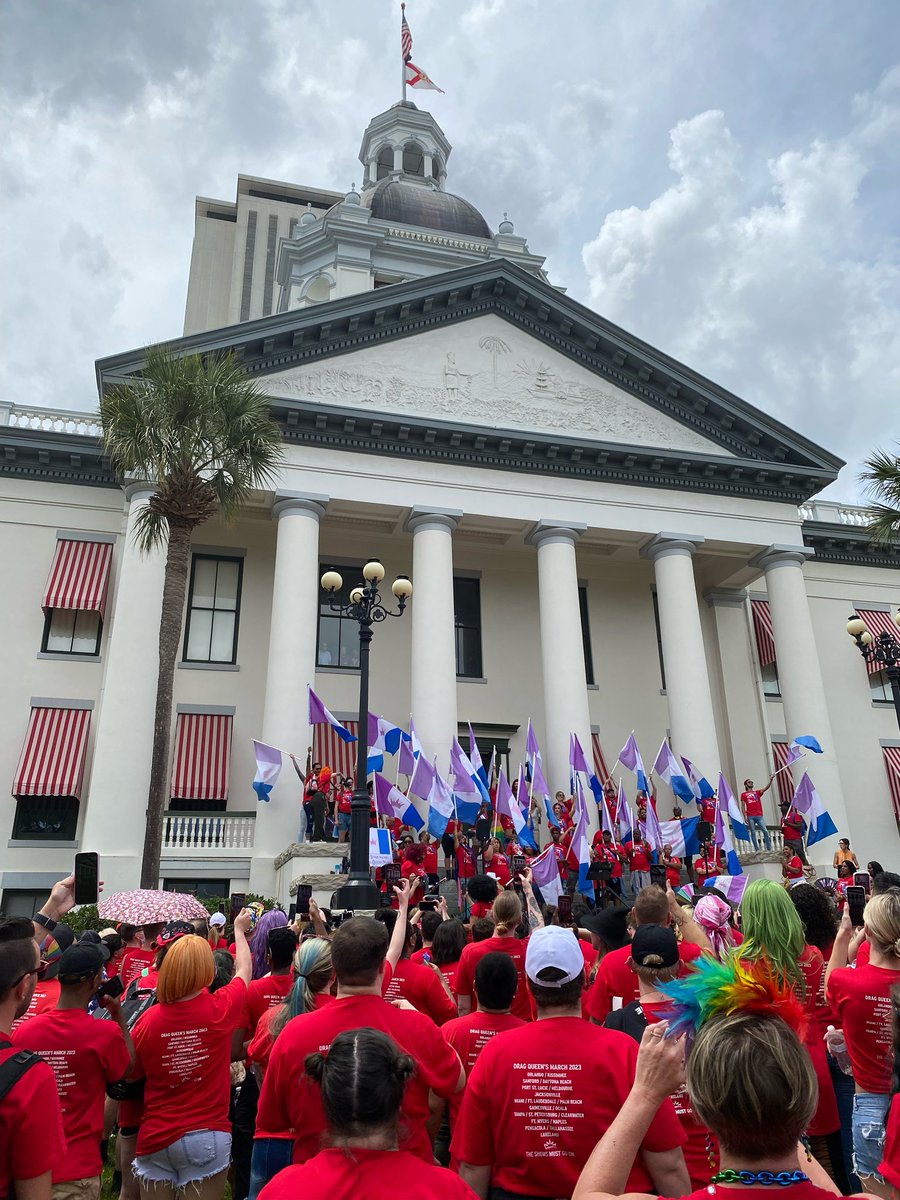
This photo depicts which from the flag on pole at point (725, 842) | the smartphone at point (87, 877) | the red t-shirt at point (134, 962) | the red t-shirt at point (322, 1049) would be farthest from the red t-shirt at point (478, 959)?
the flag on pole at point (725, 842)

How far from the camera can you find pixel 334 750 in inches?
933

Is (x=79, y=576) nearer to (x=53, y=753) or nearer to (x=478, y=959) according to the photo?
(x=53, y=753)

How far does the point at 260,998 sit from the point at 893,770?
2655 cm

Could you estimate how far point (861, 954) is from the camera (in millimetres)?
4777

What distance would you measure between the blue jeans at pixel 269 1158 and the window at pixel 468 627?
2168 cm

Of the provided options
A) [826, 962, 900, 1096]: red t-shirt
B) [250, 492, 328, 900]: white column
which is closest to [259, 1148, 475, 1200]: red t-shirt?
[826, 962, 900, 1096]: red t-shirt

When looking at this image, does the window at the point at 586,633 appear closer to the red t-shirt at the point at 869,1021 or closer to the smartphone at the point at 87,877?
the smartphone at the point at 87,877

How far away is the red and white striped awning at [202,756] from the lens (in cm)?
2186

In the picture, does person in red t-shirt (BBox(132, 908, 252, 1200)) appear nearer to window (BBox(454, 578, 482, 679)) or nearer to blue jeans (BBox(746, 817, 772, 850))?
blue jeans (BBox(746, 817, 772, 850))

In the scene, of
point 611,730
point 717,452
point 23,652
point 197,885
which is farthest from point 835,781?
point 23,652

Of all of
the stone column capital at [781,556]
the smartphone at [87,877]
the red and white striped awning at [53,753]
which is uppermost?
the stone column capital at [781,556]

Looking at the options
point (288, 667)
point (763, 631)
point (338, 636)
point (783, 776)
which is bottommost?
point (783, 776)

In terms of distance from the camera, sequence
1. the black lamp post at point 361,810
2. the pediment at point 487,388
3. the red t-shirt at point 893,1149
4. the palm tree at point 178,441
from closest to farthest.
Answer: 1. the red t-shirt at point 893,1149
2. the black lamp post at point 361,810
3. the palm tree at point 178,441
4. the pediment at point 487,388

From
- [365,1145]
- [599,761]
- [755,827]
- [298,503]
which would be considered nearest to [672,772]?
[755,827]
